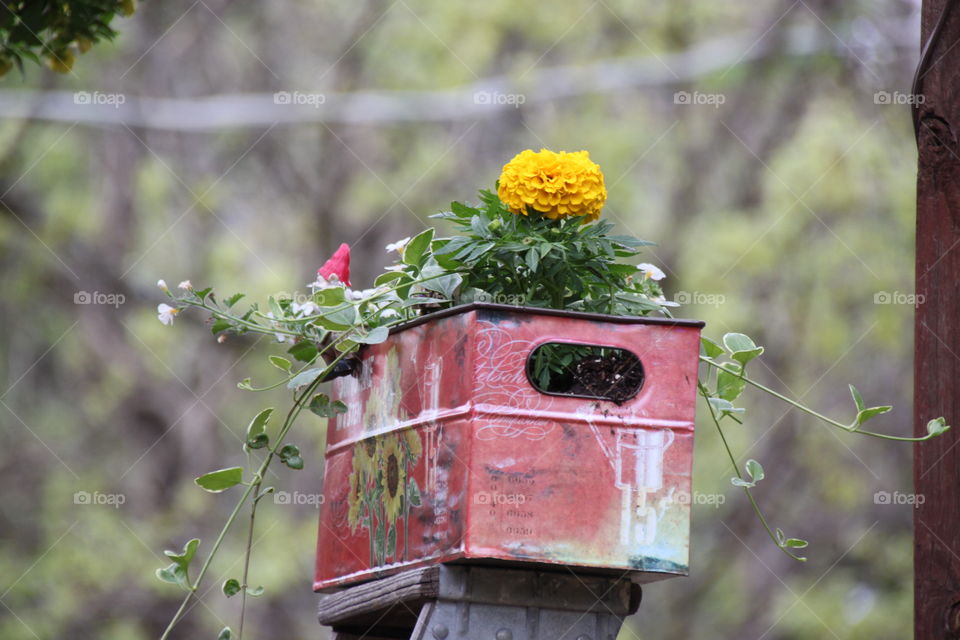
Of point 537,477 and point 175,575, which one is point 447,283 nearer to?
point 537,477

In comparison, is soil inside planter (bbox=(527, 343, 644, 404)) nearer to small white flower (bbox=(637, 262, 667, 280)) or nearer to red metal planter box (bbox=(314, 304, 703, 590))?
red metal planter box (bbox=(314, 304, 703, 590))

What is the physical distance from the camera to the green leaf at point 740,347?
1901 millimetres

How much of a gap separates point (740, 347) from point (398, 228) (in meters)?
5.22

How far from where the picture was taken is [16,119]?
6.48 m

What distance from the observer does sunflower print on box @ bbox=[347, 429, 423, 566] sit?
176 centimetres

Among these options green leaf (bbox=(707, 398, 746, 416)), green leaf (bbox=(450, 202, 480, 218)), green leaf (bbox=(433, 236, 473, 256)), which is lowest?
green leaf (bbox=(707, 398, 746, 416))

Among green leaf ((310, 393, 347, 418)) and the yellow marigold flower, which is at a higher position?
the yellow marigold flower

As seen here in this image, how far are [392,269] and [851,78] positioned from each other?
18.4 ft

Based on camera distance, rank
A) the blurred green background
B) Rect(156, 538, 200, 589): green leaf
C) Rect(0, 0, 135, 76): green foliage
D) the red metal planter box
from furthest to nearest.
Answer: the blurred green background → Rect(0, 0, 135, 76): green foliage → Rect(156, 538, 200, 589): green leaf → the red metal planter box

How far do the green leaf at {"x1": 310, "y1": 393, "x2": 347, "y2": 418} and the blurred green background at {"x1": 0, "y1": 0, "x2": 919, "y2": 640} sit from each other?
4.65 meters

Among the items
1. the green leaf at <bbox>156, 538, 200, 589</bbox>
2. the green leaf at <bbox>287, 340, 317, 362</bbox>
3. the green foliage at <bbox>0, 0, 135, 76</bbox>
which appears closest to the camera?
the green leaf at <bbox>156, 538, 200, 589</bbox>

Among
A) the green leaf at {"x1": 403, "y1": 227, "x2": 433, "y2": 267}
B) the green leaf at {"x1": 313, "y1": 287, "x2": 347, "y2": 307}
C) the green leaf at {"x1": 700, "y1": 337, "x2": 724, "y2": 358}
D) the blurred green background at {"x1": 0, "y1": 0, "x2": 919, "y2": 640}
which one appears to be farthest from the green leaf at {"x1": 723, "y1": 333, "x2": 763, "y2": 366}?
the blurred green background at {"x1": 0, "y1": 0, "x2": 919, "y2": 640}

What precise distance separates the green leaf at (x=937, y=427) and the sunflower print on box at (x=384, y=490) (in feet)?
2.41

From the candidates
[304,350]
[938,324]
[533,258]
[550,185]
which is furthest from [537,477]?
[938,324]
